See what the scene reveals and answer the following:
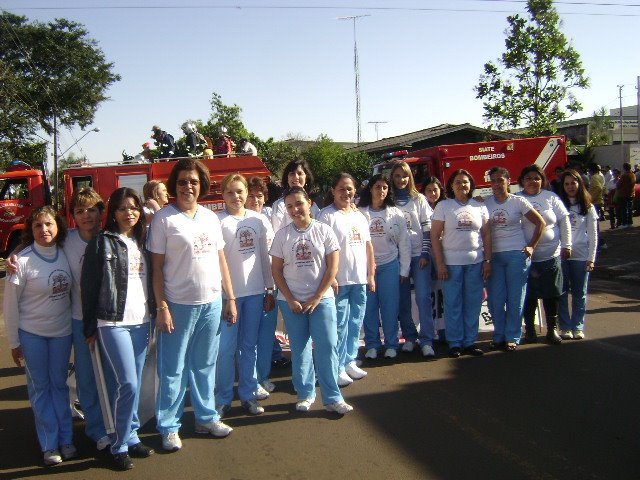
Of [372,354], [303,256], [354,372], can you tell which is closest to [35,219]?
[303,256]

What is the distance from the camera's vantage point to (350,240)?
5715mm

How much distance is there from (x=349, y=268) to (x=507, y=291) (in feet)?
6.92

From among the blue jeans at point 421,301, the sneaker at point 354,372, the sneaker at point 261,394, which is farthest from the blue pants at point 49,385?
the blue jeans at point 421,301

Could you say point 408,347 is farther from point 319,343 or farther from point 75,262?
point 75,262

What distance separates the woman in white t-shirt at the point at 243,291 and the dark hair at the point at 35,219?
122 centimetres

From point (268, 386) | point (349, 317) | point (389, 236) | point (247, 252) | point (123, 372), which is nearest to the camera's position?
point (123, 372)

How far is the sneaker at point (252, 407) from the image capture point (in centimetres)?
511

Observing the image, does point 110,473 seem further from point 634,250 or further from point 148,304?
point 634,250

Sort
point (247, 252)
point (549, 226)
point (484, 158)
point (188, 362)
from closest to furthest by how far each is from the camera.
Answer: point (188, 362) → point (247, 252) → point (549, 226) → point (484, 158)

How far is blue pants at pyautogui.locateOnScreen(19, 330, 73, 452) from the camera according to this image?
14.0 feet

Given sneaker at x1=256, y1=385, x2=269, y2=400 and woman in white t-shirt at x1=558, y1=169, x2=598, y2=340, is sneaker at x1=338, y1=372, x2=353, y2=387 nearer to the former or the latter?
sneaker at x1=256, y1=385, x2=269, y2=400

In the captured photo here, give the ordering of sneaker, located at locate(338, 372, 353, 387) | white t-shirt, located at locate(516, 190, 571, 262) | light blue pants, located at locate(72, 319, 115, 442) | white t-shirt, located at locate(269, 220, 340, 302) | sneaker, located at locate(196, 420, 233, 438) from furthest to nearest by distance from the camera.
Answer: white t-shirt, located at locate(516, 190, 571, 262) → sneaker, located at locate(338, 372, 353, 387) → white t-shirt, located at locate(269, 220, 340, 302) → sneaker, located at locate(196, 420, 233, 438) → light blue pants, located at locate(72, 319, 115, 442)

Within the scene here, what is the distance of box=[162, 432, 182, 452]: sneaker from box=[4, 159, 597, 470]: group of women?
0.06 feet

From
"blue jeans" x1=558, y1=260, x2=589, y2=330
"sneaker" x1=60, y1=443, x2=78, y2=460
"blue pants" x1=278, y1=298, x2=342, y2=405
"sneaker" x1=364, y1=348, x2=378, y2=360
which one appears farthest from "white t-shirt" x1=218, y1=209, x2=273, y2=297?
"blue jeans" x1=558, y1=260, x2=589, y2=330
